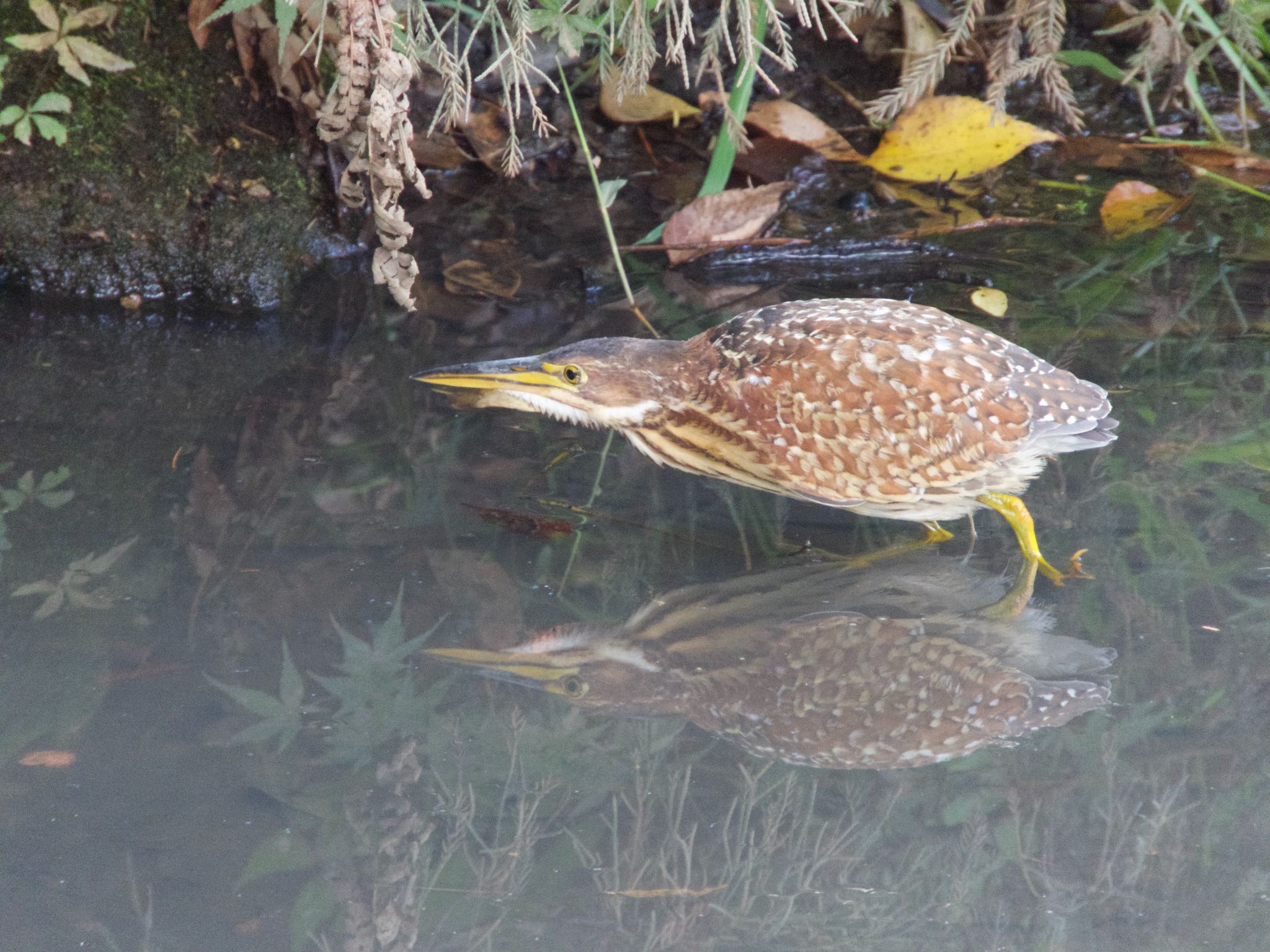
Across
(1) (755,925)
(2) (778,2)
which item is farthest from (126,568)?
(2) (778,2)

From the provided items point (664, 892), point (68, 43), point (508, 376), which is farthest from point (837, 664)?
point (68, 43)

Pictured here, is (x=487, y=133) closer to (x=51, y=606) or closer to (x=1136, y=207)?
(x=1136, y=207)

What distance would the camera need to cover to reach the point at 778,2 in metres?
5.67

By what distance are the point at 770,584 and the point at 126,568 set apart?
189cm

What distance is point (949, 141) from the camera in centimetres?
577

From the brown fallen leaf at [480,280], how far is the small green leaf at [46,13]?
5.65 ft

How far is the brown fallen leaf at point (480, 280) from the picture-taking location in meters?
5.04

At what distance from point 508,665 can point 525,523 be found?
617mm

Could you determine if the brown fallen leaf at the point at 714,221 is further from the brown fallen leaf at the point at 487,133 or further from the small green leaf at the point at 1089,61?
the small green leaf at the point at 1089,61

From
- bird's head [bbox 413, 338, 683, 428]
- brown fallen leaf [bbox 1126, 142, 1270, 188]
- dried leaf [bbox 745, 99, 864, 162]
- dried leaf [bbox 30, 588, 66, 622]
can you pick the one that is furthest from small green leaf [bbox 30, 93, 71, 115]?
brown fallen leaf [bbox 1126, 142, 1270, 188]

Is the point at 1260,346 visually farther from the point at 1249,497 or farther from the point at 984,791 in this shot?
the point at 984,791

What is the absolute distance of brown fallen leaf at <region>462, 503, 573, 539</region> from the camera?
381 cm

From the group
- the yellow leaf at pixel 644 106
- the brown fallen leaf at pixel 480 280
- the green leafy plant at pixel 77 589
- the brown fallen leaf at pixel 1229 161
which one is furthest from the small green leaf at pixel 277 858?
the brown fallen leaf at pixel 1229 161

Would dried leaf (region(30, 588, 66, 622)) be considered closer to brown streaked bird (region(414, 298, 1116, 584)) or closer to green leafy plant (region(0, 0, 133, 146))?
brown streaked bird (region(414, 298, 1116, 584))
